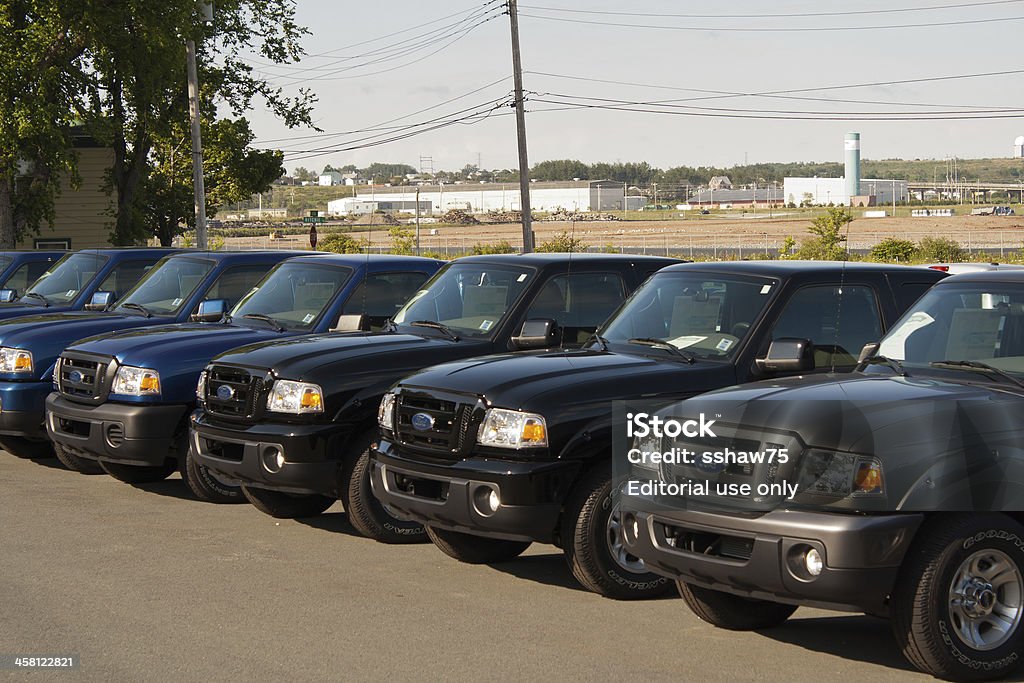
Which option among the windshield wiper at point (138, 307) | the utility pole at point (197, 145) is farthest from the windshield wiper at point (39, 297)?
the utility pole at point (197, 145)

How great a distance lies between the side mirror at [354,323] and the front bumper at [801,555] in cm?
503

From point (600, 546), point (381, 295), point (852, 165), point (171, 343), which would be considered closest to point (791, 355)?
point (600, 546)

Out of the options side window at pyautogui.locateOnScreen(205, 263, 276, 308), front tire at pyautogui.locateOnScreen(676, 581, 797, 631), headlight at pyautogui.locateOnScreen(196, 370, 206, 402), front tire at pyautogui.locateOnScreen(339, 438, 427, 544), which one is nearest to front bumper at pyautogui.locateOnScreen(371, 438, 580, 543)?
front tire at pyautogui.locateOnScreen(676, 581, 797, 631)

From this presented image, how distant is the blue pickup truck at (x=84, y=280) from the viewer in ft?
50.5

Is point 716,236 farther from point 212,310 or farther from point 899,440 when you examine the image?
point 899,440

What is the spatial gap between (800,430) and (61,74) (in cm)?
3398

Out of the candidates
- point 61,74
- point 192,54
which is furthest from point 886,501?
point 61,74

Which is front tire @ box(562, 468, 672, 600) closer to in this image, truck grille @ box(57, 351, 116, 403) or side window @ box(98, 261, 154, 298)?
truck grille @ box(57, 351, 116, 403)

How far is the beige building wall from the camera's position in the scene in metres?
45.1

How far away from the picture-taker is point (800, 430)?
5777 millimetres

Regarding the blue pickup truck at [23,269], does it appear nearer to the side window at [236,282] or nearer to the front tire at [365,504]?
the side window at [236,282]

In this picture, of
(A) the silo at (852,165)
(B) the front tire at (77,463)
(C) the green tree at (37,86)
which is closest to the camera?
(B) the front tire at (77,463)

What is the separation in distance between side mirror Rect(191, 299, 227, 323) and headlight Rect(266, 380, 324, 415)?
3.14 m

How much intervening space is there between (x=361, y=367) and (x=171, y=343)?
2.37 m
